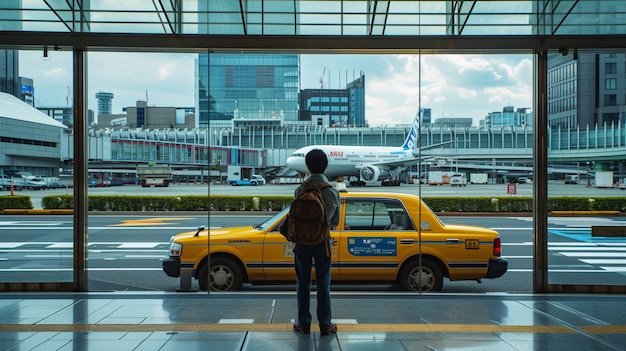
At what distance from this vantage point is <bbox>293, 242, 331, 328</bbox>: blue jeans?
4801mm

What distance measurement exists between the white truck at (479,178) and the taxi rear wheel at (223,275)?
489 cm

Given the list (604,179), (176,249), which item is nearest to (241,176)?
(176,249)

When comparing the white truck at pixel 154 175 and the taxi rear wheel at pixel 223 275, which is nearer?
the taxi rear wheel at pixel 223 275

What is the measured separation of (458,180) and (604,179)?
2.54 meters

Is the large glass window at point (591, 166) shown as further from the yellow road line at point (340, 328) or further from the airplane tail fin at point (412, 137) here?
the yellow road line at point (340, 328)

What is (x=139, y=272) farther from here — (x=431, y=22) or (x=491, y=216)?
(x=491, y=216)

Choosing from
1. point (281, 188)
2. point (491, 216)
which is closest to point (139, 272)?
point (281, 188)

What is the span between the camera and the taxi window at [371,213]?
7.48m

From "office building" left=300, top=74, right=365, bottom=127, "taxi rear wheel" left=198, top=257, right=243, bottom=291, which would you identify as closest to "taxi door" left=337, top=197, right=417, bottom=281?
"taxi rear wheel" left=198, top=257, right=243, bottom=291

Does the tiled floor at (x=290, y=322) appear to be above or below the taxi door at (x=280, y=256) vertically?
below

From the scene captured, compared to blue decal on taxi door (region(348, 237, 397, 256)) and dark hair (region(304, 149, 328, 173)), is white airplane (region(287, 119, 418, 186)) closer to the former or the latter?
blue decal on taxi door (region(348, 237, 397, 256))

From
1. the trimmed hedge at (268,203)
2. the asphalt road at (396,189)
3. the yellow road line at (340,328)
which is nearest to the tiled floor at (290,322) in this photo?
the yellow road line at (340,328)

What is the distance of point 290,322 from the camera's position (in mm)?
5520

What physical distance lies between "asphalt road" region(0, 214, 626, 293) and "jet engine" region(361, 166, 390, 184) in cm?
185
